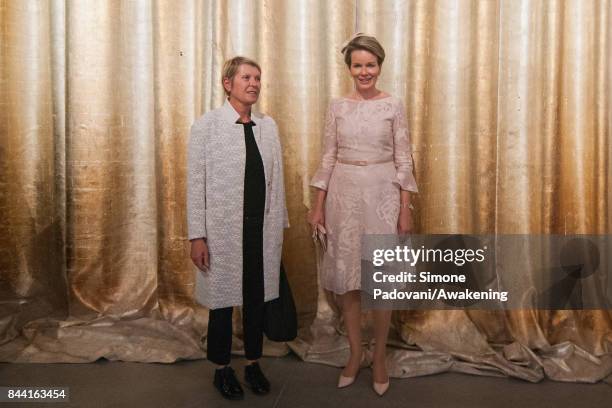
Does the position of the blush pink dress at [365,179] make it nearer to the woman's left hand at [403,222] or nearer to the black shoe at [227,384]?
the woman's left hand at [403,222]

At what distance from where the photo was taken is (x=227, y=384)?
2.57 meters

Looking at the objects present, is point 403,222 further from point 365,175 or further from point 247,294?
point 247,294

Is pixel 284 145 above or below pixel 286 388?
above

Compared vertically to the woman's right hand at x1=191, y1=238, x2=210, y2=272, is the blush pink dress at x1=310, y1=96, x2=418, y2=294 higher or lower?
higher

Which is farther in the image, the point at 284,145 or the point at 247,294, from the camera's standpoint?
the point at 284,145

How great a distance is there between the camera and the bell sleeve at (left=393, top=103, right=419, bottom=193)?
2.58 metres

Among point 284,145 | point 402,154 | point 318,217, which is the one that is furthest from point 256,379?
point 284,145

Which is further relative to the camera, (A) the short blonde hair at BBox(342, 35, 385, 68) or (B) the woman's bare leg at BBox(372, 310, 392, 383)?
(B) the woman's bare leg at BBox(372, 310, 392, 383)

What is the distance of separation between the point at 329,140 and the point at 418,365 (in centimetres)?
113

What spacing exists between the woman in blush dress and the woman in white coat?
9.8 inches

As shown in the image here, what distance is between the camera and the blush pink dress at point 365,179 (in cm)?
257

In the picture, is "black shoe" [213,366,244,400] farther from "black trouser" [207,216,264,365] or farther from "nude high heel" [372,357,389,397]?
"nude high heel" [372,357,389,397]

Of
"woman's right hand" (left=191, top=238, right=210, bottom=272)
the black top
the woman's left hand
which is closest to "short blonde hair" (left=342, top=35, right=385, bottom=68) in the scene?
the black top

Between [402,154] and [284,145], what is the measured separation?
2.82ft
